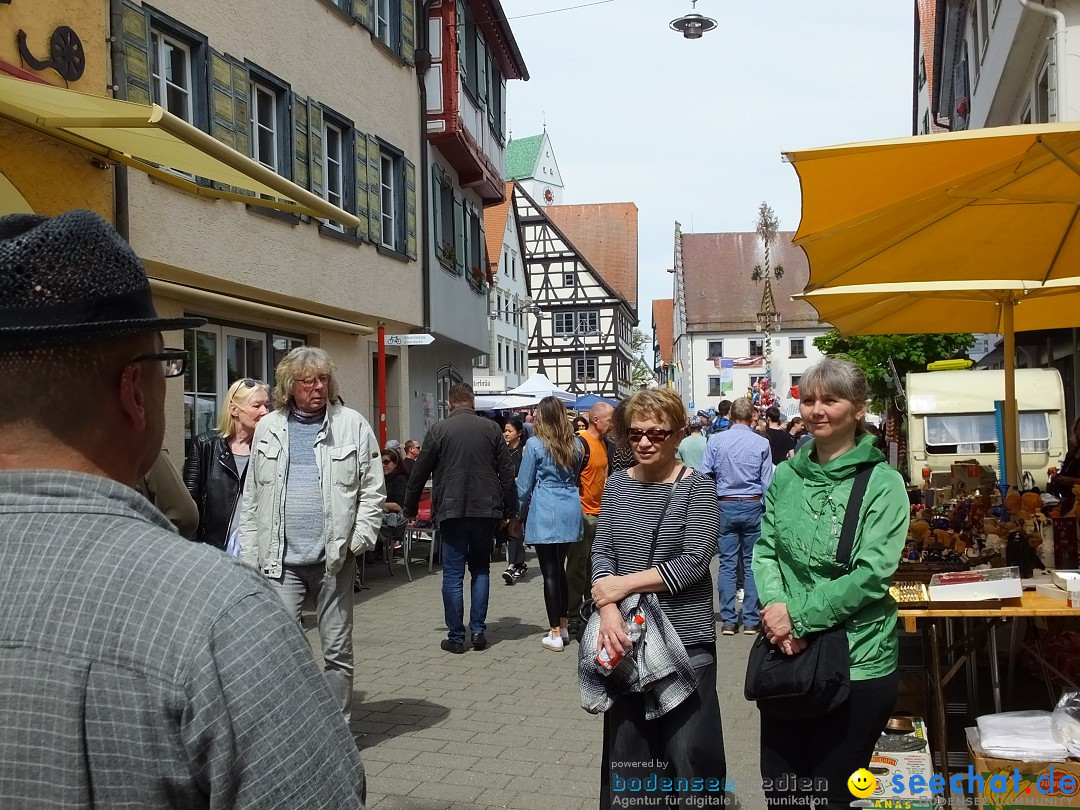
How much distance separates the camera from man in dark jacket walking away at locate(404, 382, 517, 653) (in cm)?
787

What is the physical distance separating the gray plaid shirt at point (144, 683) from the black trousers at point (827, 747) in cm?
266

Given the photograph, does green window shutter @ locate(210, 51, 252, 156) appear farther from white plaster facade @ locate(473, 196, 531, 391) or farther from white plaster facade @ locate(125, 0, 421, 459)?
white plaster facade @ locate(473, 196, 531, 391)

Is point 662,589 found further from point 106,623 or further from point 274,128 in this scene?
point 274,128

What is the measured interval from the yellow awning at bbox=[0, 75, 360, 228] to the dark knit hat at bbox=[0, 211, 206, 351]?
3.29 metres

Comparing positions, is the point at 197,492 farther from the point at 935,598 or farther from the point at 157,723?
the point at 157,723

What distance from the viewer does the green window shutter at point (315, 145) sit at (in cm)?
1299

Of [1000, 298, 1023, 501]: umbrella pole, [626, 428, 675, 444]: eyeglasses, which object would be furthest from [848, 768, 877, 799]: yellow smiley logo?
[1000, 298, 1023, 501]: umbrella pole

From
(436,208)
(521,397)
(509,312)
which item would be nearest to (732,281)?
(509,312)

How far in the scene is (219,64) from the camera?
35.7 feet

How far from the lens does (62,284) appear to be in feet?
3.98

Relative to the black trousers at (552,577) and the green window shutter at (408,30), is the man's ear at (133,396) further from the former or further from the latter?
the green window shutter at (408,30)

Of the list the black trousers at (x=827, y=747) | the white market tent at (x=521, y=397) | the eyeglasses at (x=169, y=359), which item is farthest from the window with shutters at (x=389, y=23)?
the eyeglasses at (x=169, y=359)

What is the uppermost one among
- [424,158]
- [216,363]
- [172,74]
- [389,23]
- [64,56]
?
[389,23]

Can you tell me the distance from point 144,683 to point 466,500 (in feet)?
22.1
